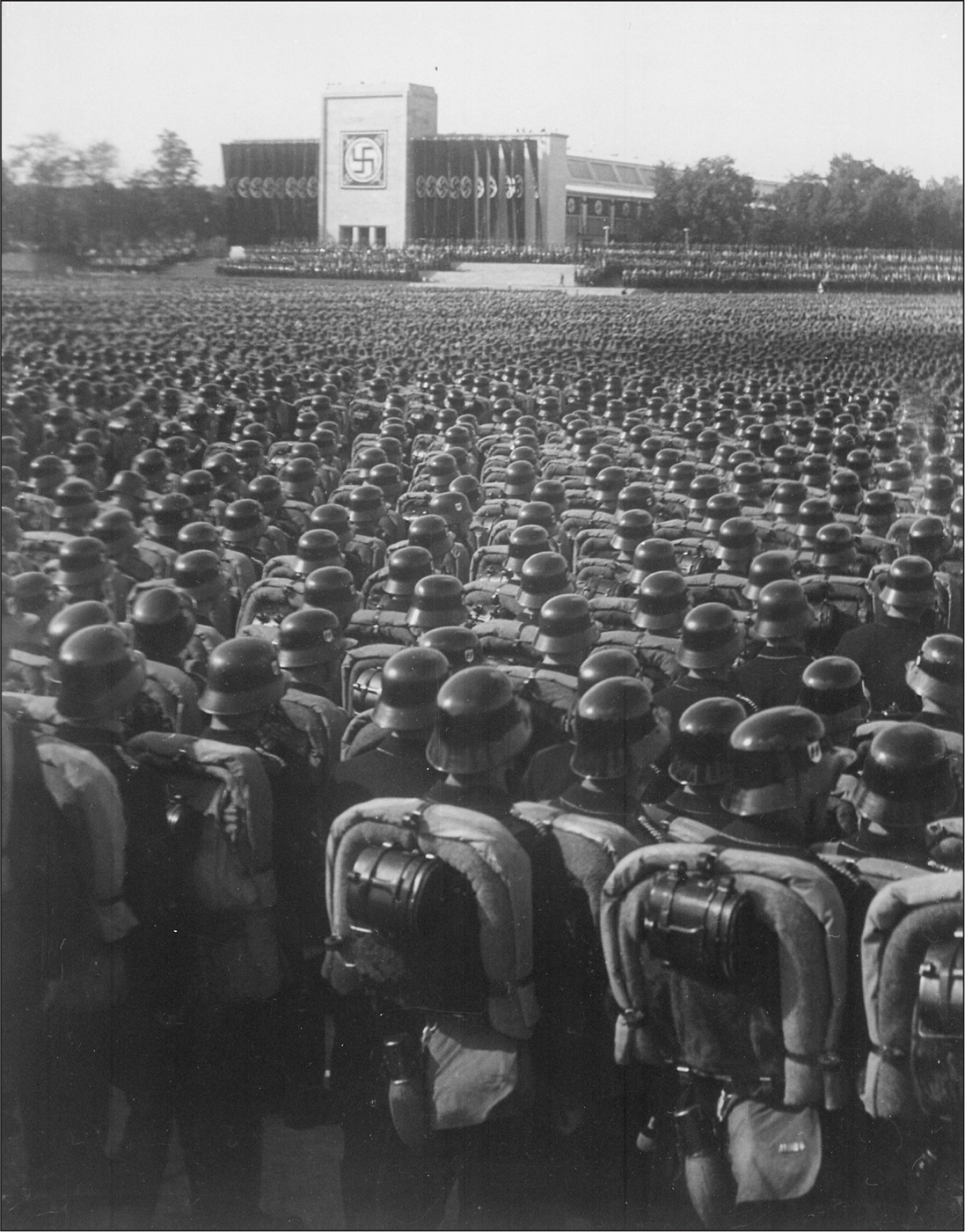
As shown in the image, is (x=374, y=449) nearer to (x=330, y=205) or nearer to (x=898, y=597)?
(x=330, y=205)

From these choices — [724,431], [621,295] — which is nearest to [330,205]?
[724,431]

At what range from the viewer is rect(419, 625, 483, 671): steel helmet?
531 centimetres

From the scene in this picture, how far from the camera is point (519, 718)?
3.84m

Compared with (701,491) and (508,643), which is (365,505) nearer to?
(701,491)

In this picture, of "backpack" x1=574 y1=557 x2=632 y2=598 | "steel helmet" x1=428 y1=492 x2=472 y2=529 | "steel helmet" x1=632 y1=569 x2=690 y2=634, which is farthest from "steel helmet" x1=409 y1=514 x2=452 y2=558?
"steel helmet" x1=632 y1=569 x2=690 y2=634

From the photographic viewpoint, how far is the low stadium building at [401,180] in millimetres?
8477

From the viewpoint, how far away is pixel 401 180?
42.2ft

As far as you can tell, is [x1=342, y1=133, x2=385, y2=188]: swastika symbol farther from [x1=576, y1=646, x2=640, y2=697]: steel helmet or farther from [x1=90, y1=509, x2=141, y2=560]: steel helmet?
[x1=576, y1=646, x2=640, y2=697]: steel helmet

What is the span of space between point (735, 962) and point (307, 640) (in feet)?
9.13

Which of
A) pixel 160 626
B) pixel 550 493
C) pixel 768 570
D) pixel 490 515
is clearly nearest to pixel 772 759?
pixel 160 626

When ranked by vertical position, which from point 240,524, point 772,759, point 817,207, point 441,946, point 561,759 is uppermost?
point 817,207

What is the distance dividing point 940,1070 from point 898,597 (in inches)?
137

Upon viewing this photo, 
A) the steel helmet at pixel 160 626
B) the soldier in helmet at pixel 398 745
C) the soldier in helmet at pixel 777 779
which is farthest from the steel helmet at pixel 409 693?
the steel helmet at pixel 160 626

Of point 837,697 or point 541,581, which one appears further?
point 541,581
